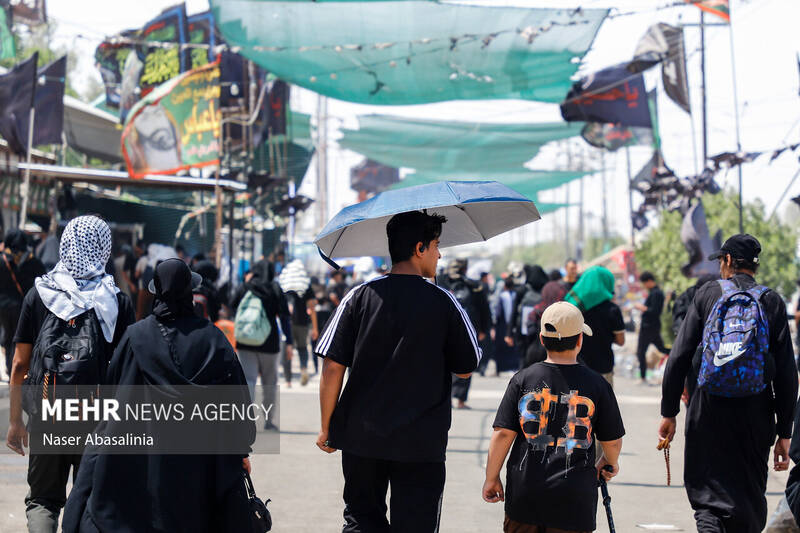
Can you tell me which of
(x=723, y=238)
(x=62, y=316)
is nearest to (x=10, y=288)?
(x=62, y=316)

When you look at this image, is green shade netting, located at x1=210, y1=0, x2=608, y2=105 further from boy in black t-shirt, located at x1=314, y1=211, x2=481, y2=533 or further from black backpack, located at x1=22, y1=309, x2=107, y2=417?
boy in black t-shirt, located at x1=314, y1=211, x2=481, y2=533

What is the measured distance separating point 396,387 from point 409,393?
58 millimetres

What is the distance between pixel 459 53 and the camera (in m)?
17.5

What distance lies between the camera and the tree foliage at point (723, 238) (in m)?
22.1

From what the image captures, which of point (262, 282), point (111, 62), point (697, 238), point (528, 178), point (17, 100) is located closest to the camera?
point (262, 282)

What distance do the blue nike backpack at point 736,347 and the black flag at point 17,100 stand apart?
38.1 feet

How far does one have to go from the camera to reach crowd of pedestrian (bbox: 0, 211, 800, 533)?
13.0 feet

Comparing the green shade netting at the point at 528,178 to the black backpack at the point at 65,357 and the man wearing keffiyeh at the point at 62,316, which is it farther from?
the black backpack at the point at 65,357

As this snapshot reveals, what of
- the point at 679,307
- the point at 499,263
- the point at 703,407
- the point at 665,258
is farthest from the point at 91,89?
the point at 499,263

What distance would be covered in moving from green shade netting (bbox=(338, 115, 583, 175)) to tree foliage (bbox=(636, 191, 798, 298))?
3.37 m

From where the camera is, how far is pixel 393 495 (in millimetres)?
4180

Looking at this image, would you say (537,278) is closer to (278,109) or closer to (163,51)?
(163,51)

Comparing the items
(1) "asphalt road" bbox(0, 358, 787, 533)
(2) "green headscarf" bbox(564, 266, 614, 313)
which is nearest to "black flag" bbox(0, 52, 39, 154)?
(1) "asphalt road" bbox(0, 358, 787, 533)

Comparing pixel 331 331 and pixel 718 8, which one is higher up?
pixel 718 8
